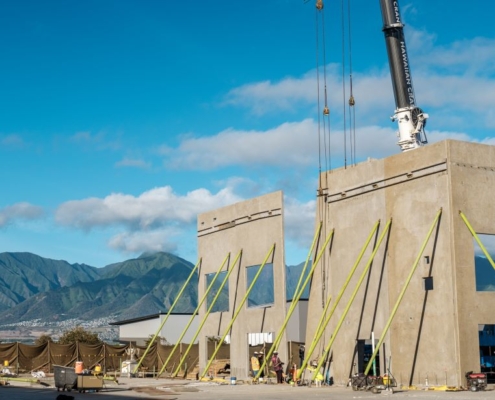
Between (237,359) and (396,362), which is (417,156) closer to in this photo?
(396,362)

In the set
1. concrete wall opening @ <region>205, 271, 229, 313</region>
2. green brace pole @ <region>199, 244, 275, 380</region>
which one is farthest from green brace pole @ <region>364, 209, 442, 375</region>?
concrete wall opening @ <region>205, 271, 229, 313</region>

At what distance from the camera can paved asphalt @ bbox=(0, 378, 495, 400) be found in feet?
101

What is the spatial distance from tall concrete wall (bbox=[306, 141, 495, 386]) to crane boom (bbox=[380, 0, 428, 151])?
3.23 meters

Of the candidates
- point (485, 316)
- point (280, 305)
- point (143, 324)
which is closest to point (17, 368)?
point (280, 305)

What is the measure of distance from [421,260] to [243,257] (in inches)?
606

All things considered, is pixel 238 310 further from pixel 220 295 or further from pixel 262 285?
pixel 220 295

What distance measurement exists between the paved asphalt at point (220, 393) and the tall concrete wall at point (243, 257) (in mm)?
6780

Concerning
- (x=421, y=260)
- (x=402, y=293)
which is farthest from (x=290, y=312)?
(x=421, y=260)

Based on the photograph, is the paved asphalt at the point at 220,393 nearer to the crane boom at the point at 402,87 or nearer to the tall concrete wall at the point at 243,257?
the tall concrete wall at the point at 243,257

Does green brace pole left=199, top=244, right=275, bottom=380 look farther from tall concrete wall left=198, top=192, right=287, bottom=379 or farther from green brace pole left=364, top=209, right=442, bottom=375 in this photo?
green brace pole left=364, top=209, right=442, bottom=375

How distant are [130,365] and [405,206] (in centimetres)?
2485

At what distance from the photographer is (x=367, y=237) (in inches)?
1548

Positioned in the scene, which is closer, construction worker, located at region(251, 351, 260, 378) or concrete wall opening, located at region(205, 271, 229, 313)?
construction worker, located at region(251, 351, 260, 378)

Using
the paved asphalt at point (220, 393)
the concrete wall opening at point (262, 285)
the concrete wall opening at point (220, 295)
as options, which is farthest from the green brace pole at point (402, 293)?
the concrete wall opening at point (220, 295)
